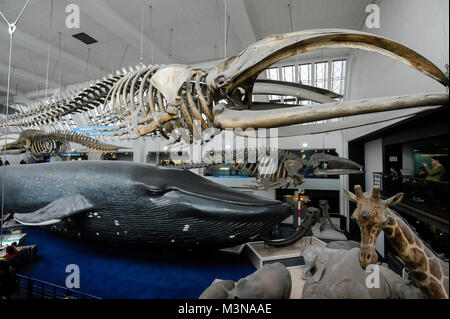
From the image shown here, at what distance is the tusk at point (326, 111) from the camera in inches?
41.2

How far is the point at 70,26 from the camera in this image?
231 inches

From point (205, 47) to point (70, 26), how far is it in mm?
4004

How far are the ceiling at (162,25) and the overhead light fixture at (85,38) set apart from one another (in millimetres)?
144

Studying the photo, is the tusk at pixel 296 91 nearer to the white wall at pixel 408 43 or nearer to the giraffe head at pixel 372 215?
the white wall at pixel 408 43

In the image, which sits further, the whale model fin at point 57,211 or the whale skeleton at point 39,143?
the whale skeleton at point 39,143

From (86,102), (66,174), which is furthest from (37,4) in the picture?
(66,174)

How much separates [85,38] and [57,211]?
23.2ft

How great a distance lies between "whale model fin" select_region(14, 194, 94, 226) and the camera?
213 cm

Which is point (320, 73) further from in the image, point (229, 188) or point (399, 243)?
point (399, 243)

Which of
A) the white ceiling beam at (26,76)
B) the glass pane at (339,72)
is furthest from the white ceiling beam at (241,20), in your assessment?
the white ceiling beam at (26,76)

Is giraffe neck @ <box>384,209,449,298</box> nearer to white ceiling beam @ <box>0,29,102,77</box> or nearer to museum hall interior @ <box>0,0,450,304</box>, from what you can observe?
museum hall interior @ <box>0,0,450,304</box>

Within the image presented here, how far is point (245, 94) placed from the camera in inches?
80.2

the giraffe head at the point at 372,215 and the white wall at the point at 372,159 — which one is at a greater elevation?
the white wall at the point at 372,159

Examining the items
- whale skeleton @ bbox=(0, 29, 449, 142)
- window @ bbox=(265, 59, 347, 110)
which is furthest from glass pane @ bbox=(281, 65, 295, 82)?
whale skeleton @ bbox=(0, 29, 449, 142)
